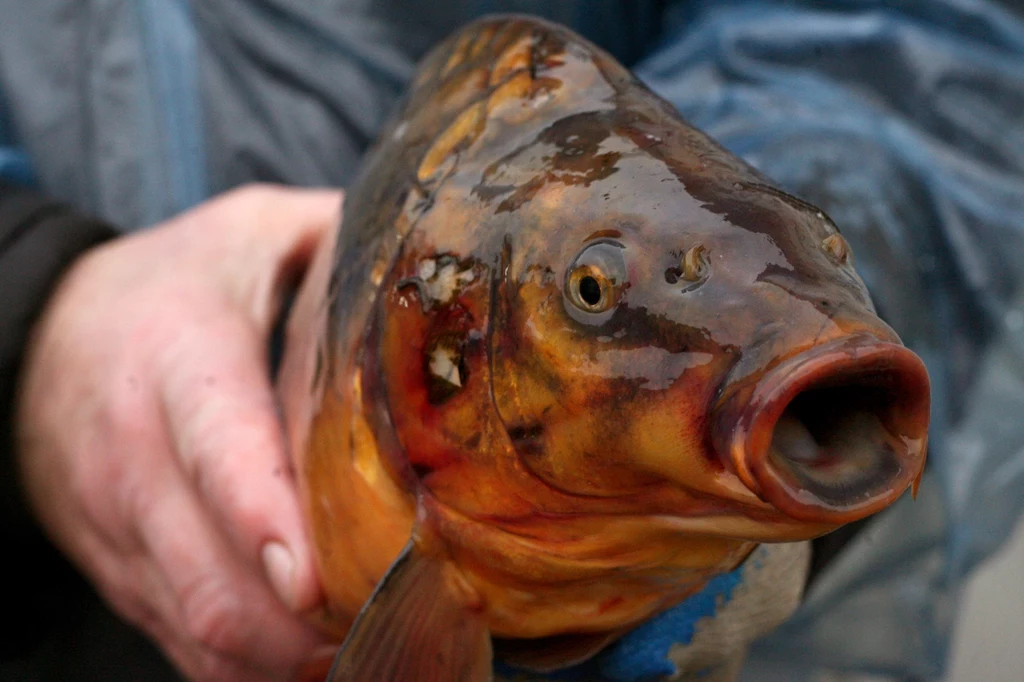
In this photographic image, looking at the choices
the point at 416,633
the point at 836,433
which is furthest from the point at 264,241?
the point at 836,433

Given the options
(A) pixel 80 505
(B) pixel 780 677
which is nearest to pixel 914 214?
(B) pixel 780 677

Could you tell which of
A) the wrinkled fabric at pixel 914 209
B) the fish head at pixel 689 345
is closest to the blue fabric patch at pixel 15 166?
the wrinkled fabric at pixel 914 209

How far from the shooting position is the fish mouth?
18.6 inches

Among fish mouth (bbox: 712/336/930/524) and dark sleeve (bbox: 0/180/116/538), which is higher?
fish mouth (bbox: 712/336/930/524)

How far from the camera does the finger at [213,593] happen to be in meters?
1.14

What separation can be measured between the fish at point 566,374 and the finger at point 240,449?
100 mm

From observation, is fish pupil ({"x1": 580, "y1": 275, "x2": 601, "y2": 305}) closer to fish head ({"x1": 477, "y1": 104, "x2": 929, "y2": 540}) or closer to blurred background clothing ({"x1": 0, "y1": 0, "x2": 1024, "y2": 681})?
fish head ({"x1": 477, "y1": 104, "x2": 929, "y2": 540})

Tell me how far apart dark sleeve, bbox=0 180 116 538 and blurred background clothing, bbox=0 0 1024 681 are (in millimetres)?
212

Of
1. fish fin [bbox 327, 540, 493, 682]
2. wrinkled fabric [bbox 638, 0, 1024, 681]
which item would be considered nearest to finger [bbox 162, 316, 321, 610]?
fish fin [bbox 327, 540, 493, 682]

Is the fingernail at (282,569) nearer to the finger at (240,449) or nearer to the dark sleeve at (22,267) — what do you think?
the finger at (240,449)

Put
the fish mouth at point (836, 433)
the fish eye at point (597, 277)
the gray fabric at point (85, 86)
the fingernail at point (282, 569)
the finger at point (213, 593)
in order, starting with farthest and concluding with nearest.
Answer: the gray fabric at point (85, 86), the finger at point (213, 593), the fingernail at point (282, 569), the fish eye at point (597, 277), the fish mouth at point (836, 433)

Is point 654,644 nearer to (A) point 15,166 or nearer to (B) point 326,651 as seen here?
(B) point 326,651

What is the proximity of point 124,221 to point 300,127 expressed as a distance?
1.24ft

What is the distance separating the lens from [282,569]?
1.00 metres
